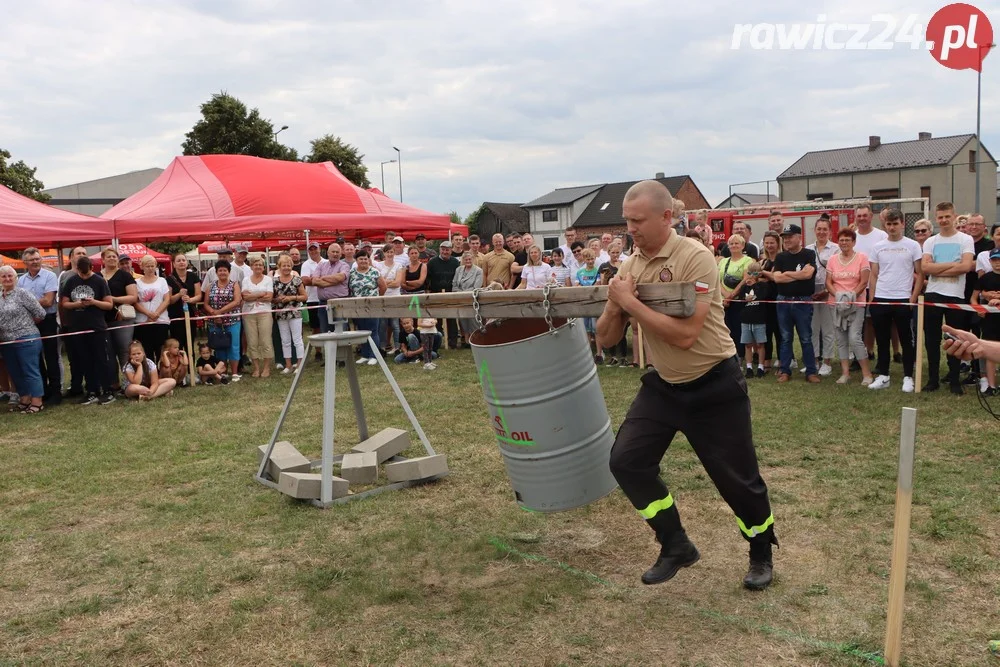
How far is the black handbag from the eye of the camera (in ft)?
38.6

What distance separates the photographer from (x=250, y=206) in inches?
604

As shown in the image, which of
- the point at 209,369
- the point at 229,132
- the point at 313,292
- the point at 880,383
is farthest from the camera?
the point at 229,132

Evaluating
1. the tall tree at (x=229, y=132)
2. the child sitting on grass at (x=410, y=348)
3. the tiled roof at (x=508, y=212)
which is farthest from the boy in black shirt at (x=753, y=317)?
the tiled roof at (x=508, y=212)

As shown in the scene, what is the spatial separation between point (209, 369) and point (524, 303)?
27.7 ft

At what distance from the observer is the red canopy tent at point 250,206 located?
14195mm

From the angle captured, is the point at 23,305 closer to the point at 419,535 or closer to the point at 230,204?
the point at 230,204

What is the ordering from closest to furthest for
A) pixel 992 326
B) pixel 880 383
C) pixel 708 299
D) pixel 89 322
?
pixel 708 299 < pixel 992 326 < pixel 880 383 < pixel 89 322

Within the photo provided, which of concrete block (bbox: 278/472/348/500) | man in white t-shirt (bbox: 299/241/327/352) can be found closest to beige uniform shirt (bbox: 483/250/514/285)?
man in white t-shirt (bbox: 299/241/327/352)

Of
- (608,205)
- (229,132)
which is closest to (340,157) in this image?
(229,132)

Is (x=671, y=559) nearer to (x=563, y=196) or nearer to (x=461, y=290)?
(x=461, y=290)

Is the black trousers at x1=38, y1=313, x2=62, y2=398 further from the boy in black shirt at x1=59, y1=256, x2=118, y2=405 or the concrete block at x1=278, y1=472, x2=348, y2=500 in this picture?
the concrete block at x1=278, y1=472, x2=348, y2=500

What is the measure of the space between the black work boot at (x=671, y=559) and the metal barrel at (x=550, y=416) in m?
0.51

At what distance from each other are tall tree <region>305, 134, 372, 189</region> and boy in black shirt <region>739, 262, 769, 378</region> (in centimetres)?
3937

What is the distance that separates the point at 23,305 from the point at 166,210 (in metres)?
4.78
